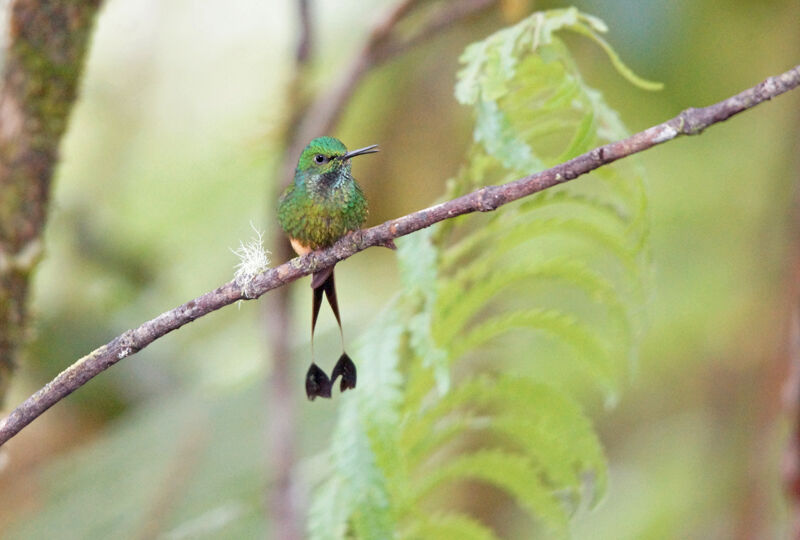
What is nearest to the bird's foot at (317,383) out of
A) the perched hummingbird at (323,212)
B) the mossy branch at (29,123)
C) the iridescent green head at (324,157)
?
the perched hummingbird at (323,212)

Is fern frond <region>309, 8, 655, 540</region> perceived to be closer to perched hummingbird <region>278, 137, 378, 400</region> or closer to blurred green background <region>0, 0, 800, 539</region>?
perched hummingbird <region>278, 137, 378, 400</region>

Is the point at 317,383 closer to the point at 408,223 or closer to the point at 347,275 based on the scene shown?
the point at 408,223

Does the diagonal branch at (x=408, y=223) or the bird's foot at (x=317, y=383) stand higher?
the bird's foot at (x=317, y=383)

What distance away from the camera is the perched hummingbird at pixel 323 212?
4.57 feet

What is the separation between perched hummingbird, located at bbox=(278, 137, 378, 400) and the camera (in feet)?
4.57

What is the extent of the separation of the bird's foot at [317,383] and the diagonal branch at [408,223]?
225 millimetres

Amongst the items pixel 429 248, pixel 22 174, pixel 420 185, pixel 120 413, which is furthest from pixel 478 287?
pixel 120 413

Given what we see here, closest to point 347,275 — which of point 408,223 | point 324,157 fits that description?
point 324,157

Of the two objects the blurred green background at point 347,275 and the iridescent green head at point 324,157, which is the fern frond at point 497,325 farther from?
the blurred green background at point 347,275

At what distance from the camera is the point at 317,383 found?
55.5 inches

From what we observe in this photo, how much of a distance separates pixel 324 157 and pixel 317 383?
16.6 inches

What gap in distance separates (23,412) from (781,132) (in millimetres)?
2697

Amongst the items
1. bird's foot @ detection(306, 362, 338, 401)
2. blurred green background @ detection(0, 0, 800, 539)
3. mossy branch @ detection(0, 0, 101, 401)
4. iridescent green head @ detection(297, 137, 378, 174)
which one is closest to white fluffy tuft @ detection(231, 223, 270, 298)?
bird's foot @ detection(306, 362, 338, 401)

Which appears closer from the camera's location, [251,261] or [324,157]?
[251,261]
